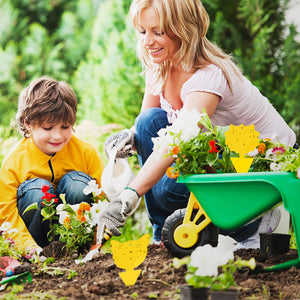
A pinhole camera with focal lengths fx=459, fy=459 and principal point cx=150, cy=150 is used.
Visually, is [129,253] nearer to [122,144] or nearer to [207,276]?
[207,276]

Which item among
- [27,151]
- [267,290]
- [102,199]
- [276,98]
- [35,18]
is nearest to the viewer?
[267,290]

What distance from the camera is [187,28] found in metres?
2.20

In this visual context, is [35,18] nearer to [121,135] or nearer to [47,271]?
[121,135]

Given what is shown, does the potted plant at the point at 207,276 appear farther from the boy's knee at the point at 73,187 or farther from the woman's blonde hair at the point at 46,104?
the woman's blonde hair at the point at 46,104

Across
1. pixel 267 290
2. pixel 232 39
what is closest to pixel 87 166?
pixel 267 290

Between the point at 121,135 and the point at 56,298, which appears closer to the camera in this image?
the point at 56,298

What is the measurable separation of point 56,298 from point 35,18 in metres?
7.05

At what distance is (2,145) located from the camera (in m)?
4.10

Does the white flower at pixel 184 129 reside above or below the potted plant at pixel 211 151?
above

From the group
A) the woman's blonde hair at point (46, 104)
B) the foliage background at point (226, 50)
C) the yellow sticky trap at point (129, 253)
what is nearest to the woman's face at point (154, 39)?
the woman's blonde hair at point (46, 104)

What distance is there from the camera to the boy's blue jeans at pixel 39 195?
241 centimetres

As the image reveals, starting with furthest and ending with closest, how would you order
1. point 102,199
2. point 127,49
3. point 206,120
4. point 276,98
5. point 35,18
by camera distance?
point 35,18 → point 127,49 → point 276,98 → point 102,199 → point 206,120

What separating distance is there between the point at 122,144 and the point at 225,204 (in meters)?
0.82

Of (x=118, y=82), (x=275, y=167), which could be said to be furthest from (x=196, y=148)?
(x=118, y=82)
